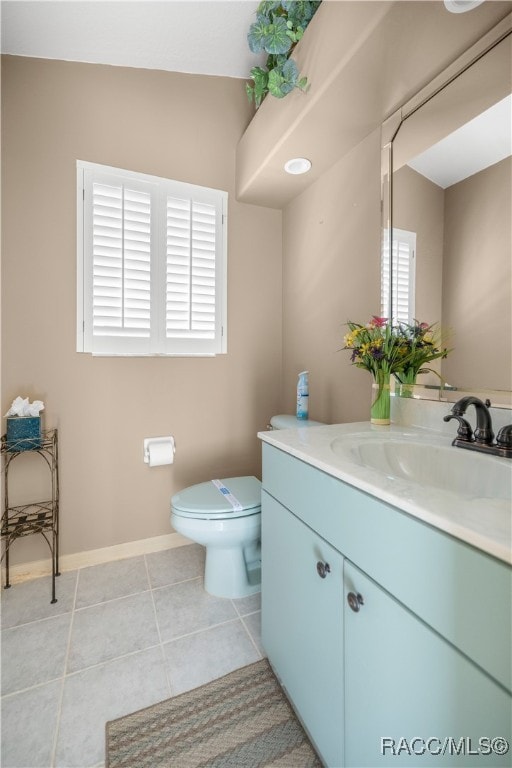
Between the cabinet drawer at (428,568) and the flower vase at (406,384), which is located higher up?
the flower vase at (406,384)

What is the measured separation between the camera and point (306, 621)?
0.91 meters

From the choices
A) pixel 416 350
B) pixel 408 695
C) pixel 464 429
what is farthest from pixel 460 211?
pixel 408 695

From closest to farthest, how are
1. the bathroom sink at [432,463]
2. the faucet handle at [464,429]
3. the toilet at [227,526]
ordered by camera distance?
1. the bathroom sink at [432,463]
2. the faucet handle at [464,429]
3. the toilet at [227,526]

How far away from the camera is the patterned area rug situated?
93 cm

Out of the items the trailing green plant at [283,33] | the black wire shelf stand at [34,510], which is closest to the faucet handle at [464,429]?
the trailing green plant at [283,33]

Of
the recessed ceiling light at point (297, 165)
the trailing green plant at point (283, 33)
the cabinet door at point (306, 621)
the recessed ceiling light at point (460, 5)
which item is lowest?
the cabinet door at point (306, 621)

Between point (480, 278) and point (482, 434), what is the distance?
49 cm

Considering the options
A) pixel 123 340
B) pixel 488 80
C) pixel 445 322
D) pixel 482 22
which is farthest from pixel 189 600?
pixel 482 22

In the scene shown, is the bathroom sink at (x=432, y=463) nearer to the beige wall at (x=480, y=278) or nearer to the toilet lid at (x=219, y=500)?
the beige wall at (x=480, y=278)

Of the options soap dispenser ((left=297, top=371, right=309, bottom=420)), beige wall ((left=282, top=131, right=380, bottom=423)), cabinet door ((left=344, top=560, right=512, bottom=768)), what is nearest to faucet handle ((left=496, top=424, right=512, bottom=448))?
cabinet door ((left=344, top=560, right=512, bottom=768))

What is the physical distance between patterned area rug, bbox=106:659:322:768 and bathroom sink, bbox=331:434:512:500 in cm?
85

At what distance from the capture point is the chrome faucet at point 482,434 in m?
0.83

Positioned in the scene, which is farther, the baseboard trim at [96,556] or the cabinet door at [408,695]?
the baseboard trim at [96,556]

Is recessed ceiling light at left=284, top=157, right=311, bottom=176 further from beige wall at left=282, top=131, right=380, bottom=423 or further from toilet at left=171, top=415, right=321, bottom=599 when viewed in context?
toilet at left=171, top=415, right=321, bottom=599
